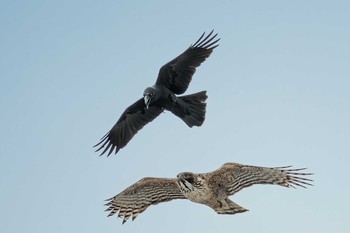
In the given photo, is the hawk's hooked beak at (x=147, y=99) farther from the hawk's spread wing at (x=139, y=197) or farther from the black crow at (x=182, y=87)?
the hawk's spread wing at (x=139, y=197)

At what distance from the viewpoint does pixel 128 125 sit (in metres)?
13.6

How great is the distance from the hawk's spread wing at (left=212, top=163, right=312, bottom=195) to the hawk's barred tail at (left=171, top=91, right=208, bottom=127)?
132 inches

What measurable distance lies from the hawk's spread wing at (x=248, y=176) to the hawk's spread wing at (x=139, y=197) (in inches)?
33.1

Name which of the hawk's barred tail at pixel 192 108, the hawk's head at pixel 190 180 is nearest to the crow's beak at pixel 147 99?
the hawk's barred tail at pixel 192 108

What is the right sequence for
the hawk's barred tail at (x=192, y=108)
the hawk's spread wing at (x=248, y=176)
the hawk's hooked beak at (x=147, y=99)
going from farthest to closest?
1. the hawk's barred tail at (x=192, y=108)
2. the hawk's hooked beak at (x=147, y=99)
3. the hawk's spread wing at (x=248, y=176)

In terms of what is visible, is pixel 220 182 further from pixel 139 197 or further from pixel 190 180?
pixel 139 197

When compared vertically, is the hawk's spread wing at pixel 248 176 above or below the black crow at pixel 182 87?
below

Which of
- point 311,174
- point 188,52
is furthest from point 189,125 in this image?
point 311,174

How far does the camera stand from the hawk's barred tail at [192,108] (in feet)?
42.2

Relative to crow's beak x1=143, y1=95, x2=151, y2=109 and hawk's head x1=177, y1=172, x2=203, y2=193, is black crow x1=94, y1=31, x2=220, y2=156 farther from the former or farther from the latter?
hawk's head x1=177, y1=172, x2=203, y2=193

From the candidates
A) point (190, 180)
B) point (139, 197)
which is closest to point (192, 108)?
point (139, 197)

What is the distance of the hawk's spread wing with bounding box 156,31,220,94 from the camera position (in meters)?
12.8

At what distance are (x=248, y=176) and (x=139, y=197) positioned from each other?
5.88ft

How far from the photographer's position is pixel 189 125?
512 inches
